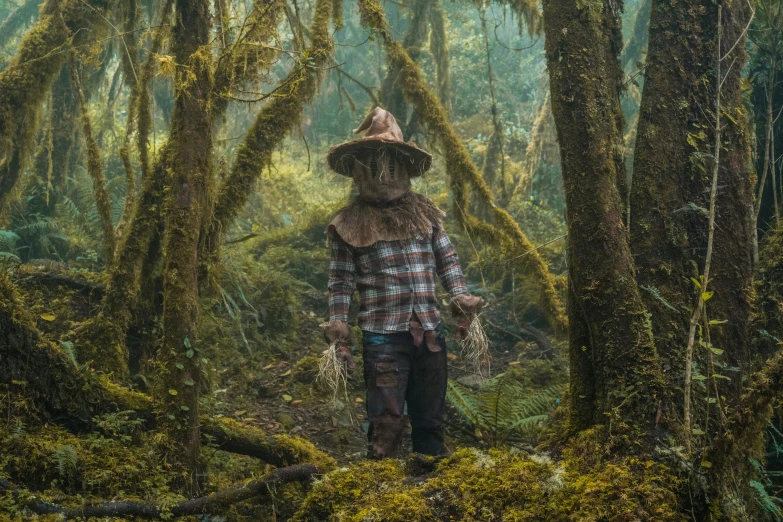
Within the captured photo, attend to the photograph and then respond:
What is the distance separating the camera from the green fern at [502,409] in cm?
546

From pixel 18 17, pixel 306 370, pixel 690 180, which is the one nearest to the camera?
pixel 690 180

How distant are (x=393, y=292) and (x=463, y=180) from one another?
189 centimetres

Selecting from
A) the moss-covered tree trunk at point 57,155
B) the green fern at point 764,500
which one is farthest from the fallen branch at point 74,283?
the green fern at point 764,500

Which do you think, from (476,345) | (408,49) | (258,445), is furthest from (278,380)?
(408,49)

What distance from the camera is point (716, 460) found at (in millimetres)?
2631

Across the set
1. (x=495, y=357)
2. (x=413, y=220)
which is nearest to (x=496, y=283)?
(x=495, y=357)

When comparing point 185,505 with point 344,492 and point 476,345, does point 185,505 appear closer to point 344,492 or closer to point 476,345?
point 344,492

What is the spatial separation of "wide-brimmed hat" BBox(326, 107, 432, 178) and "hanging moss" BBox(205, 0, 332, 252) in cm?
44

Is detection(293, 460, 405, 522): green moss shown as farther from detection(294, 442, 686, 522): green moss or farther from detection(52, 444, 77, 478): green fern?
detection(52, 444, 77, 478): green fern

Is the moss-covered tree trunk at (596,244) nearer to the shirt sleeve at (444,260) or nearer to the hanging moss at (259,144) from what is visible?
the shirt sleeve at (444,260)

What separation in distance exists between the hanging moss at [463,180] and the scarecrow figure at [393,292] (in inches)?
45.6

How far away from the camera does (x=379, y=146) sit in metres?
5.10

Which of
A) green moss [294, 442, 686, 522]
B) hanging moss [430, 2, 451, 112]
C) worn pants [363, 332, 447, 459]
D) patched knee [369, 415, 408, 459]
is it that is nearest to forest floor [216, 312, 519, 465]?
worn pants [363, 332, 447, 459]

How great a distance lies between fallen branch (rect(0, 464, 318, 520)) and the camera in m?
3.10
